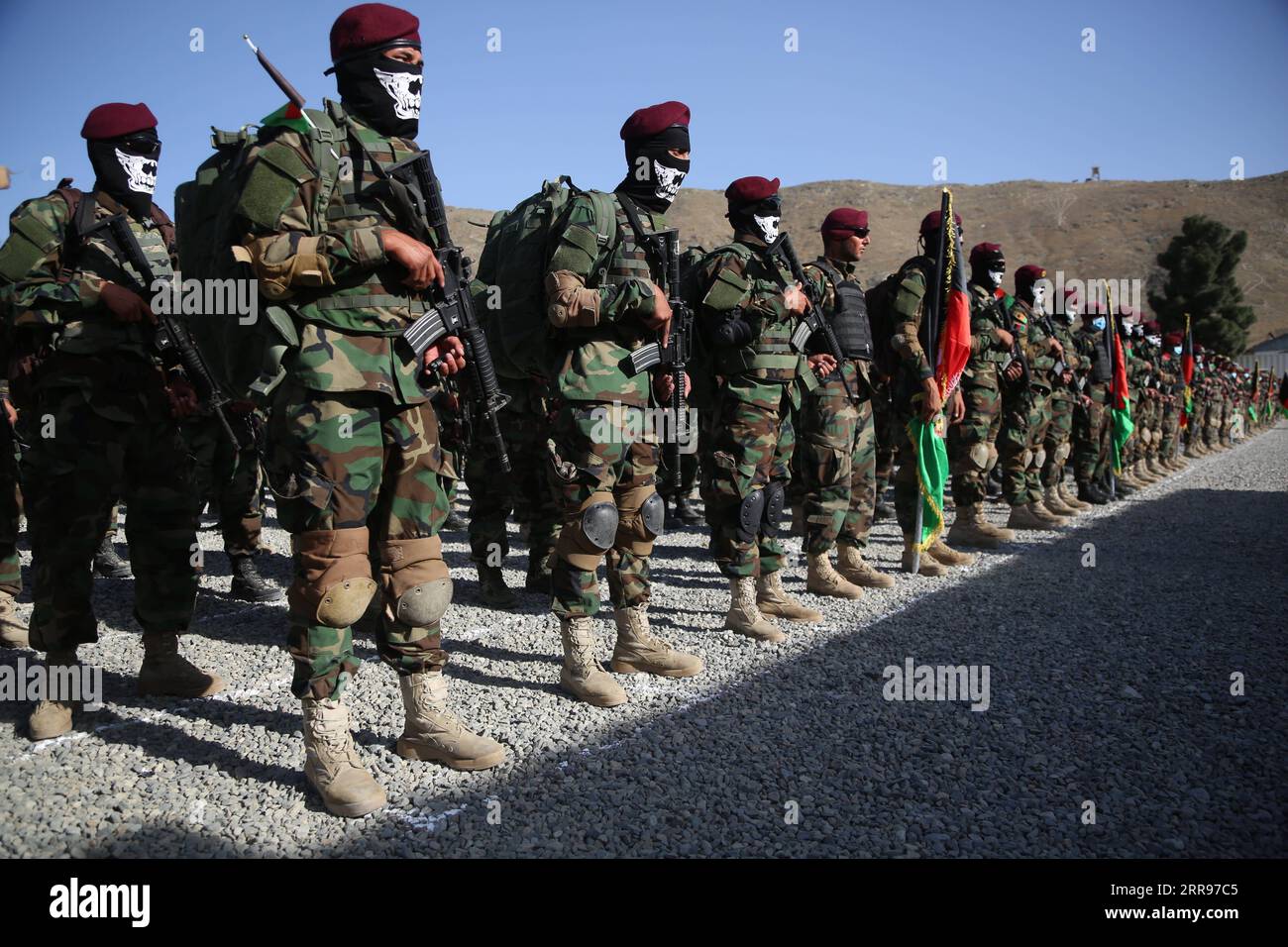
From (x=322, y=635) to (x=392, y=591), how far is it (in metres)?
0.31

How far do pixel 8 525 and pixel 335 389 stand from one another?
11.6 ft

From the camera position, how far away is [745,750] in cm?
342

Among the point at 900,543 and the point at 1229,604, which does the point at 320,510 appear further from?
the point at 900,543

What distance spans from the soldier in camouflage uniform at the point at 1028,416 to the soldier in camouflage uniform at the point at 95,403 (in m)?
7.65

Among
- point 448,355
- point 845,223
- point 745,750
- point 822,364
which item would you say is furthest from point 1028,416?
point 448,355

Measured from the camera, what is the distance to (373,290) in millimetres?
3000

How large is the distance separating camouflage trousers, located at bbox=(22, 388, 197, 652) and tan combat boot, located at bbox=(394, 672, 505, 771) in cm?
141

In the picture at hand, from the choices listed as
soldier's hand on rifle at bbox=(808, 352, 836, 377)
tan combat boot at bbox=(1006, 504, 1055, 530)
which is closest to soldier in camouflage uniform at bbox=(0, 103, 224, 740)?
soldier's hand on rifle at bbox=(808, 352, 836, 377)

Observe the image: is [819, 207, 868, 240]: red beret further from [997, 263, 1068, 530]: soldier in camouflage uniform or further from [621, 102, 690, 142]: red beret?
[997, 263, 1068, 530]: soldier in camouflage uniform

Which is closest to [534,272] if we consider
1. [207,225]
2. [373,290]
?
[373,290]

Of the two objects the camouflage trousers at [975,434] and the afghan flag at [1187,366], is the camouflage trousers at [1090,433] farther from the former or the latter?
the afghan flag at [1187,366]

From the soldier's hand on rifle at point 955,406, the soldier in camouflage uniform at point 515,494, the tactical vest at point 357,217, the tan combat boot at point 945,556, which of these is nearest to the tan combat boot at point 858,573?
the tan combat boot at point 945,556

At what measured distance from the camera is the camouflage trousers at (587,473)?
3.94 metres

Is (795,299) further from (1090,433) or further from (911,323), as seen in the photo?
(1090,433)
